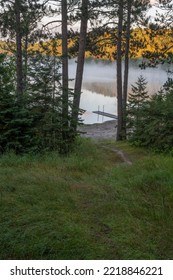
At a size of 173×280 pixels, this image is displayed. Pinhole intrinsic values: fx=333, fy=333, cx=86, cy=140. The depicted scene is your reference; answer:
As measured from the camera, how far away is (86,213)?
4.69 metres

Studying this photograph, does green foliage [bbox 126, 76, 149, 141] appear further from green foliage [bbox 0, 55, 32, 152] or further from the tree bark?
green foliage [bbox 0, 55, 32, 152]

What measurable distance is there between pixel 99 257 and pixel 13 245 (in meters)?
1.03

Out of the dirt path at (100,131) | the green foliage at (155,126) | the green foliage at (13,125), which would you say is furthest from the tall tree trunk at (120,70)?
the green foliage at (13,125)

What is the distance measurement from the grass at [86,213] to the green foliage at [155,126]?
2.92 m

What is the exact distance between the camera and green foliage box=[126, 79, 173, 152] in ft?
31.3

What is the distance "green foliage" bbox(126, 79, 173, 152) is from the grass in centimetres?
292

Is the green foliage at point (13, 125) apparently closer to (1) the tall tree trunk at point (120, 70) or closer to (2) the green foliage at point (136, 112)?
(2) the green foliage at point (136, 112)

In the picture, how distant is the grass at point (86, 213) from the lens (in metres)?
3.89

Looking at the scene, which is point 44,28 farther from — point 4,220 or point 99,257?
point 99,257

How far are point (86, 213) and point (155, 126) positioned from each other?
19.1ft

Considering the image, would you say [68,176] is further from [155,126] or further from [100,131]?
[100,131]

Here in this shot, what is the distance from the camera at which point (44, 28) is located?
44.3 ft

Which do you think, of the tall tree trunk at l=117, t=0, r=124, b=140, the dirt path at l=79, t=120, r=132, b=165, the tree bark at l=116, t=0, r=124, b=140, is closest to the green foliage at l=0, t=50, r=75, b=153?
the tall tree trunk at l=117, t=0, r=124, b=140

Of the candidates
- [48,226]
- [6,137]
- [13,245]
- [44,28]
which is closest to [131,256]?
[48,226]
